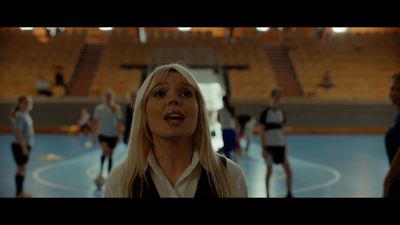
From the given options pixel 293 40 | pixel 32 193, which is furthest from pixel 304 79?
pixel 32 193

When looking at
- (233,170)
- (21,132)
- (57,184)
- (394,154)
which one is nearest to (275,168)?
(57,184)

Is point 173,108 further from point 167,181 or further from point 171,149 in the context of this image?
point 167,181

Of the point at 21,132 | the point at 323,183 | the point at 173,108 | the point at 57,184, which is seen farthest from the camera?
the point at 323,183

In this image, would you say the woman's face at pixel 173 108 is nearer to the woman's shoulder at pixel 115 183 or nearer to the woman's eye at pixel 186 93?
the woman's eye at pixel 186 93

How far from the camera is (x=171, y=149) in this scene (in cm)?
183

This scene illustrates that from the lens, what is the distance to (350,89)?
20828 mm

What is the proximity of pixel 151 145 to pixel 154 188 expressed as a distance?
196 mm

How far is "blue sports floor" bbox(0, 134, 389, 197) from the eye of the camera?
24.2 feet

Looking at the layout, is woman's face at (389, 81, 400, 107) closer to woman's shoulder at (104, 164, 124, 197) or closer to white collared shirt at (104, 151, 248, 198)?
white collared shirt at (104, 151, 248, 198)

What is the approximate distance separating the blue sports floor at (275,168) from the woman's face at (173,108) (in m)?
5.24

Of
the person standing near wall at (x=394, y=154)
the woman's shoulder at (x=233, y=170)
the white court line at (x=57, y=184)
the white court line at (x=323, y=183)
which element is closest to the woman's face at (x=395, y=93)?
the person standing near wall at (x=394, y=154)

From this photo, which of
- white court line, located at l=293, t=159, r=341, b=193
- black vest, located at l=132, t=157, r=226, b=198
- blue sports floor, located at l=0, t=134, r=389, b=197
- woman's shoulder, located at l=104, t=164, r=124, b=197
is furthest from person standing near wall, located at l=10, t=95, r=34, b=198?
black vest, located at l=132, t=157, r=226, b=198

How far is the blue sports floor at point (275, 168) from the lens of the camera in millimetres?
7387
